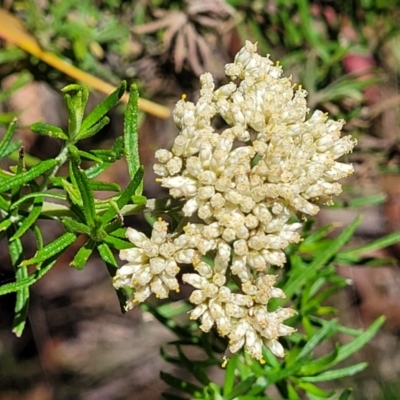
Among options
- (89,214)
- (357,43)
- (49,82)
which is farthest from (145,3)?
(89,214)

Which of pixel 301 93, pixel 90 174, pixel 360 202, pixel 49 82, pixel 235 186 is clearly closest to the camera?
pixel 235 186

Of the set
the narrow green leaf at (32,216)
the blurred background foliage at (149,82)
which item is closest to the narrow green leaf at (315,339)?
the blurred background foliage at (149,82)

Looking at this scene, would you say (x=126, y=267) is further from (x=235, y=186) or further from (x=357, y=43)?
(x=357, y=43)

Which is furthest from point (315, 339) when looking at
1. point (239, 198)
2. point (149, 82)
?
point (149, 82)

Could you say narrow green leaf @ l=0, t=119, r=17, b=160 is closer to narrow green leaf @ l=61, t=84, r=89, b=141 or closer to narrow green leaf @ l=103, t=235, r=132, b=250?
narrow green leaf @ l=61, t=84, r=89, b=141

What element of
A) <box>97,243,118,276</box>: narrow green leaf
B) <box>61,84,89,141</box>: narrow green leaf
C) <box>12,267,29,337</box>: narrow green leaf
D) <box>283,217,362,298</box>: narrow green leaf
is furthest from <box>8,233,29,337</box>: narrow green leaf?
<box>283,217,362,298</box>: narrow green leaf

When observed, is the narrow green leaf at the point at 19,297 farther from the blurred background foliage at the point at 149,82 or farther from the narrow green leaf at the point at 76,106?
the blurred background foliage at the point at 149,82
